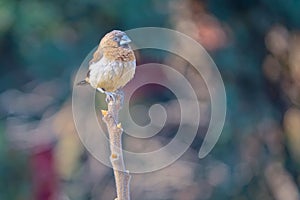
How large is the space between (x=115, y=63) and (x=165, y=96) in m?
1.82

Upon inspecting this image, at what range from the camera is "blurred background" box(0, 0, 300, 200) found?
77.7 inches

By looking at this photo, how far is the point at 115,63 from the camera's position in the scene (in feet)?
0.99

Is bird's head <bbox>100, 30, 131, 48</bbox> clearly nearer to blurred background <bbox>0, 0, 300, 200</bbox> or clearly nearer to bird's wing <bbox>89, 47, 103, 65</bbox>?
bird's wing <bbox>89, 47, 103, 65</bbox>

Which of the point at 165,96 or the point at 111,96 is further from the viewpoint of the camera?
the point at 165,96

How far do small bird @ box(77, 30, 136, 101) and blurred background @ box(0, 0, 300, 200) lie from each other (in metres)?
1.58

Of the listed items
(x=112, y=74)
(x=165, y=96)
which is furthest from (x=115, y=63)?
(x=165, y=96)

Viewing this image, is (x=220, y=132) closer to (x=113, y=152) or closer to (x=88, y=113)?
(x=88, y=113)

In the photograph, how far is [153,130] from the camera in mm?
1896

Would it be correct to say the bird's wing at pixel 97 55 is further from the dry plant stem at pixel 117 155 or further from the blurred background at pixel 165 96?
the blurred background at pixel 165 96

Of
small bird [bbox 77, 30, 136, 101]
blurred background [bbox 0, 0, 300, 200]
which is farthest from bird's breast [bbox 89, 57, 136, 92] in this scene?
blurred background [bbox 0, 0, 300, 200]

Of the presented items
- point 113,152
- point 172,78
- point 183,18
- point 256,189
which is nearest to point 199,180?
point 256,189

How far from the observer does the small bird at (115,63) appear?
31cm

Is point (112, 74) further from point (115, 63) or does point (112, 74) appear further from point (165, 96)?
point (165, 96)

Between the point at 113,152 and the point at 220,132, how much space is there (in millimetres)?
1779
